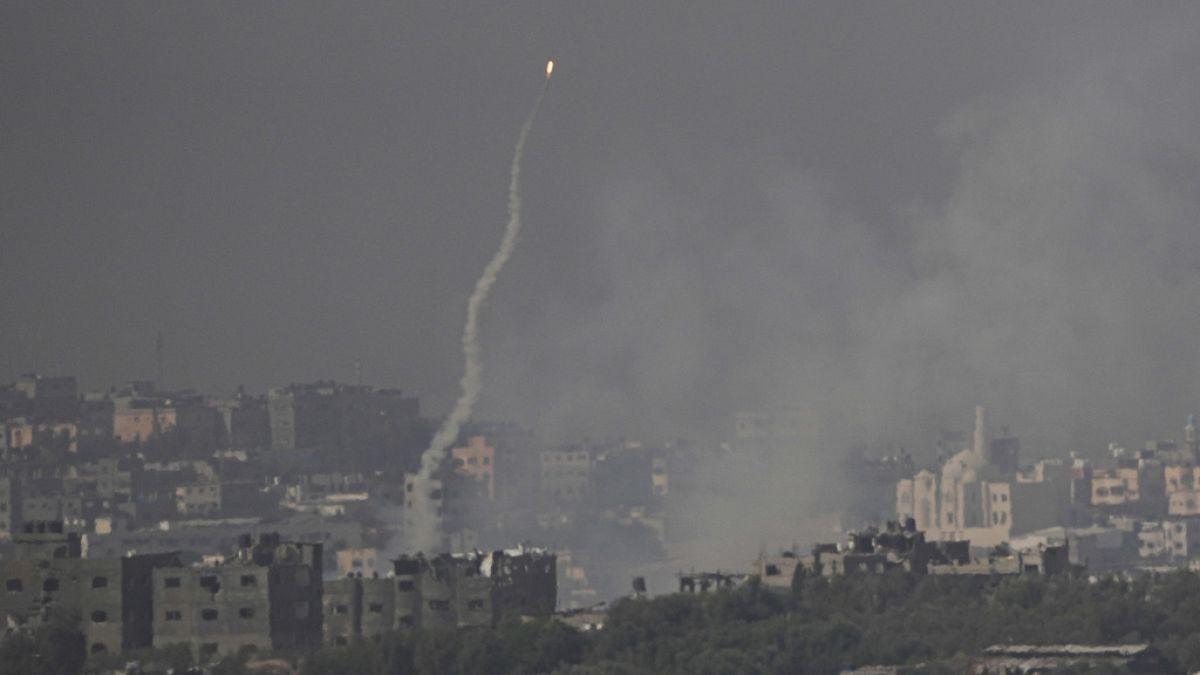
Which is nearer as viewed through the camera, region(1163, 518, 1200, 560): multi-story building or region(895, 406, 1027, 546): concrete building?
region(1163, 518, 1200, 560): multi-story building

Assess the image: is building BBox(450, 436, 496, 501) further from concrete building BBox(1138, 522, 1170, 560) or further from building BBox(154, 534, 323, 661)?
building BBox(154, 534, 323, 661)

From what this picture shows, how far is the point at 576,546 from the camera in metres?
142

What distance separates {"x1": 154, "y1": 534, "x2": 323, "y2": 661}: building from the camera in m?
89.4

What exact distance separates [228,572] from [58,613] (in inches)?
127

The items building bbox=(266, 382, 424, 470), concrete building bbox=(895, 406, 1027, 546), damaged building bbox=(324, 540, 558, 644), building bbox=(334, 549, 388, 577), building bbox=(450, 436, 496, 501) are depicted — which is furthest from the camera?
building bbox=(266, 382, 424, 470)

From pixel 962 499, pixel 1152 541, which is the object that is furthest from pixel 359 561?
pixel 1152 541

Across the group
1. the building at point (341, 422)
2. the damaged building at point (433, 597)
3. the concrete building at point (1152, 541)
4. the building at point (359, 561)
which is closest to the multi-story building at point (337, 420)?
the building at point (341, 422)

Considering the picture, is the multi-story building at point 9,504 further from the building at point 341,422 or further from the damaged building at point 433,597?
the damaged building at point 433,597

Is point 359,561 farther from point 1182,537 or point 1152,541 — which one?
point 1182,537

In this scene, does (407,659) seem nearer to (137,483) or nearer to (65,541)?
(65,541)

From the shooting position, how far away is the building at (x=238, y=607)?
3519 inches

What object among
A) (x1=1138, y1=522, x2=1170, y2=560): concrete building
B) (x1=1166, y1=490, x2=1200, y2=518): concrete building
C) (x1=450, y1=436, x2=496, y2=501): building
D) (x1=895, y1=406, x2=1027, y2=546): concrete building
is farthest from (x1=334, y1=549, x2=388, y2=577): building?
(x1=1166, y1=490, x2=1200, y2=518): concrete building

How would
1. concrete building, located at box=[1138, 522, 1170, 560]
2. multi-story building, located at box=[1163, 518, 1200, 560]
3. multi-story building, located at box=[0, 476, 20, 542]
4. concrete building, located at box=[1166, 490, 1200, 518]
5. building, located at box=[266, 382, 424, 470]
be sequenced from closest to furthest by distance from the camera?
concrete building, located at box=[1138, 522, 1170, 560] → multi-story building, located at box=[1163, 518, 1200, 560] → multi-story building, located at box=[0, 476, 20, 542] → concrete building, located at box=[1166, 490, 1200, 518] → building, located at box=[266, 382, 424, 470]

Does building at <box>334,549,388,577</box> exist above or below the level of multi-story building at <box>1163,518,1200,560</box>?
below
